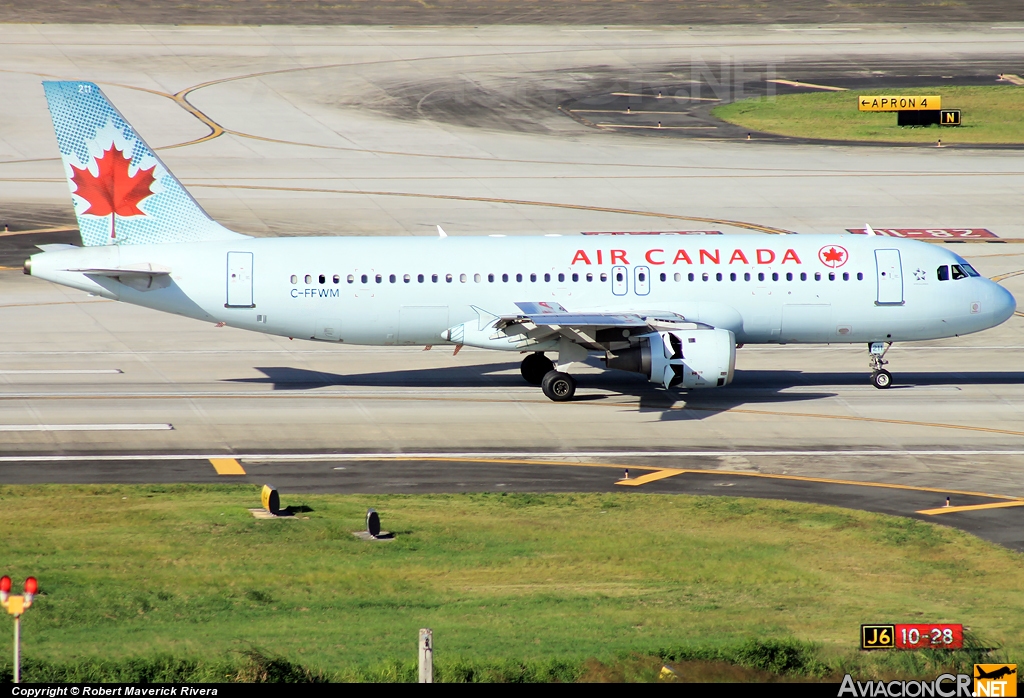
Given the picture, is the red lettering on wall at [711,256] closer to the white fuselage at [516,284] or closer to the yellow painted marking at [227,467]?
the white fuselage at [516,284]

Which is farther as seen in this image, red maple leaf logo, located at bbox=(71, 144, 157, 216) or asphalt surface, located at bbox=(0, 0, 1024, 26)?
asphalt surface, located at bbox=(0, 0, 1024, 26)

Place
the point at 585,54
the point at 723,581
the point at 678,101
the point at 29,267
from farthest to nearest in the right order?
the point at 585,54
the point at 678,101
the point at 29,267
the point at 723,581

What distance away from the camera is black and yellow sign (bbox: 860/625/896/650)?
67.9 feet

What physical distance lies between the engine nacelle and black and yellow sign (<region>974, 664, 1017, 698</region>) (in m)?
21.4

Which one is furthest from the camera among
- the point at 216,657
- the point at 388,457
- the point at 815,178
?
the point at 815,178

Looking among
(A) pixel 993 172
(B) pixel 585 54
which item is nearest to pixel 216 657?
(A) pixel 993 172

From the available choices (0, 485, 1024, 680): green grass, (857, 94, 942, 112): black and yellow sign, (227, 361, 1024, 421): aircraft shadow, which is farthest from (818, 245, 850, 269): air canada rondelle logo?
(857, 94, 942, 112): black and yellow sign

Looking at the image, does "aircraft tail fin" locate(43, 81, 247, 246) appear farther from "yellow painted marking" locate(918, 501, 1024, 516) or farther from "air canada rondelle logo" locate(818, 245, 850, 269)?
"yellow painted marking" locate(918, 501, 1024, 516)

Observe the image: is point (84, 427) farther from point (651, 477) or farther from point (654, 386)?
point (654, 386)

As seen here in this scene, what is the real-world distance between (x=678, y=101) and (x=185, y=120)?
37515 millimetres

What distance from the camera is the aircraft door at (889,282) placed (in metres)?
42.9

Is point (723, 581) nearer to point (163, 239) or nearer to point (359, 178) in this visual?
point (163, 239)

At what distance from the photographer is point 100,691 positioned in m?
17.5

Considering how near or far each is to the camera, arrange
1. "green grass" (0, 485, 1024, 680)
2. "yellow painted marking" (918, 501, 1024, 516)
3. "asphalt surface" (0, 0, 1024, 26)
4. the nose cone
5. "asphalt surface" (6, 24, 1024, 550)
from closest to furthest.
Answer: "green grass" (0, 485, 1024, 680), "yellow painted marking" (918, 501, 1024, 516), "asphalt surface" (6, 24, 1024, 550), the nose cone, "asphalt surface" (0, 0, 1024, 26)
